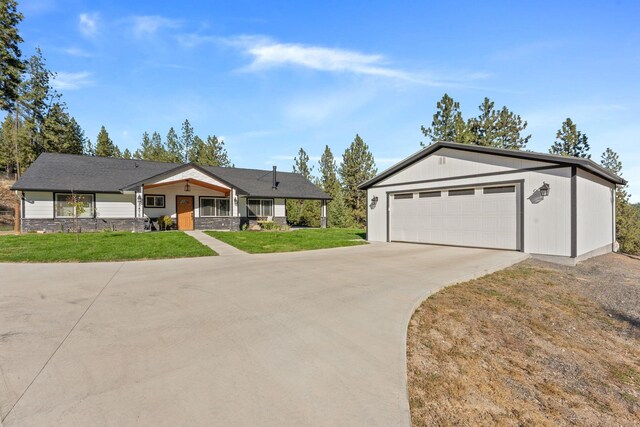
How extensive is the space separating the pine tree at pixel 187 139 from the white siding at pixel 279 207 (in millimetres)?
38813

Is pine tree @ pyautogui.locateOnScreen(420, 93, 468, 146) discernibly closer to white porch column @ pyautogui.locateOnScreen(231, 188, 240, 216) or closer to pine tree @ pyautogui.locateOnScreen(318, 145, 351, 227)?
pine tree @ pyautogui.locateOnScreen(318, 145, 351, 227)

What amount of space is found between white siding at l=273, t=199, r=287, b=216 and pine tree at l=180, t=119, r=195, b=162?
38813 millimetres

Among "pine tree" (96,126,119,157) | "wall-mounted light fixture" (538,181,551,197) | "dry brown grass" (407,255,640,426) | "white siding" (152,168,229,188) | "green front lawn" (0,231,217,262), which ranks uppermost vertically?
"pine tree" (96,126,119,157)

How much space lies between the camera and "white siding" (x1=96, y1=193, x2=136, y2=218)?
61.5ft

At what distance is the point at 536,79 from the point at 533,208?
5.42 metres

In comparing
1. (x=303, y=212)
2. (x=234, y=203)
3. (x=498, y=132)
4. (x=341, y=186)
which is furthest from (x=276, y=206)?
(x=498, y=132)

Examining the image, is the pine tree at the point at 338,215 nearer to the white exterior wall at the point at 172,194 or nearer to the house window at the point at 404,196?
the white exterior wall at the point at 172,194

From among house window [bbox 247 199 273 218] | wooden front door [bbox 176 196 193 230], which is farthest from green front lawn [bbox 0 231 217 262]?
house window [bbox 247 199 273 218]

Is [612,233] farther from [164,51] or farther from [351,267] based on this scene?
[164,51]

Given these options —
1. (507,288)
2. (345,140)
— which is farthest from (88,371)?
(345,140)

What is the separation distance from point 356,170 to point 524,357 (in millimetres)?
32016

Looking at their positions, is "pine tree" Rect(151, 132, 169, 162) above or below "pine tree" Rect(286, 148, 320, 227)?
above

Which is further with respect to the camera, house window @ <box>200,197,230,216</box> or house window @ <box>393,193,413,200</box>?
house window @ <box>200,197,230,216</box>

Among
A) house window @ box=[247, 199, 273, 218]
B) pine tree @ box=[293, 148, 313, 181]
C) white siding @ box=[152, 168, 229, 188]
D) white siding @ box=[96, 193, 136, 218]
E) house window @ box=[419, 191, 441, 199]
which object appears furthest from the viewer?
pine tree @ box=[293, 148, 313, 181]
